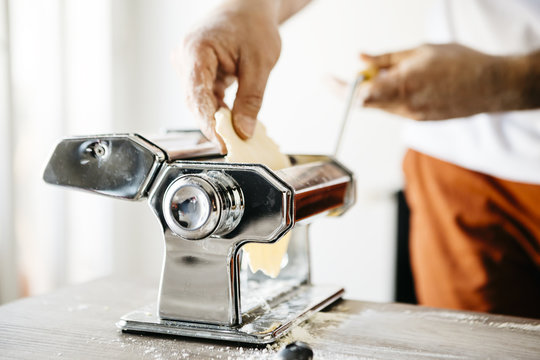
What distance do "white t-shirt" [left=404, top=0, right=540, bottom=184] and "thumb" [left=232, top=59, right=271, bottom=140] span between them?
2.16 ft

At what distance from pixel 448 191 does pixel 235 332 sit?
873mm

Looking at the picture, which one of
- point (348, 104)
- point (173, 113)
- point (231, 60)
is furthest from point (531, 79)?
point (173, 113)

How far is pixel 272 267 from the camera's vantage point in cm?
71

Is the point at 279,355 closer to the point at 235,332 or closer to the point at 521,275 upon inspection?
the point at 235,332

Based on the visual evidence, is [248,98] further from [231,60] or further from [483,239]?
[483,239]

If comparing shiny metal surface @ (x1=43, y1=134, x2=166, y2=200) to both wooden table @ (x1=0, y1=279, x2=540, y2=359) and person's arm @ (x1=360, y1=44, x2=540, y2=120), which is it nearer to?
wooden table @ (x1=0, y1=279, x2=540, y2=359)

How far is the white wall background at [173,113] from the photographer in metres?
1.86

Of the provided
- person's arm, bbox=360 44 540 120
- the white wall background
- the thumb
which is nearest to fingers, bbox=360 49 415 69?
person's arm, bbox=360 44 540 120

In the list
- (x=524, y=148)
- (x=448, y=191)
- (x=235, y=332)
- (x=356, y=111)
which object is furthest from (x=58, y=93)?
(x=235, y=332)

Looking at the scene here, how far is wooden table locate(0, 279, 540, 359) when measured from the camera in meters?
0.61

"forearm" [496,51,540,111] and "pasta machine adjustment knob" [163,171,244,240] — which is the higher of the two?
"forearm" [496,51,540,111]

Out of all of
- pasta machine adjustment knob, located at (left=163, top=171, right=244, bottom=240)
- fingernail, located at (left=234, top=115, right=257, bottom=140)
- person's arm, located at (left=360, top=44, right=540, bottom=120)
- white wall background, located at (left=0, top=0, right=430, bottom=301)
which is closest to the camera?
pasta machine adjustment knob, located at (left=163, top=171, right=244, bottom=240)

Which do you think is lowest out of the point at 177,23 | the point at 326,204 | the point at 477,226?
the point at 477,226

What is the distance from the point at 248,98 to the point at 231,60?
0.27 ft
